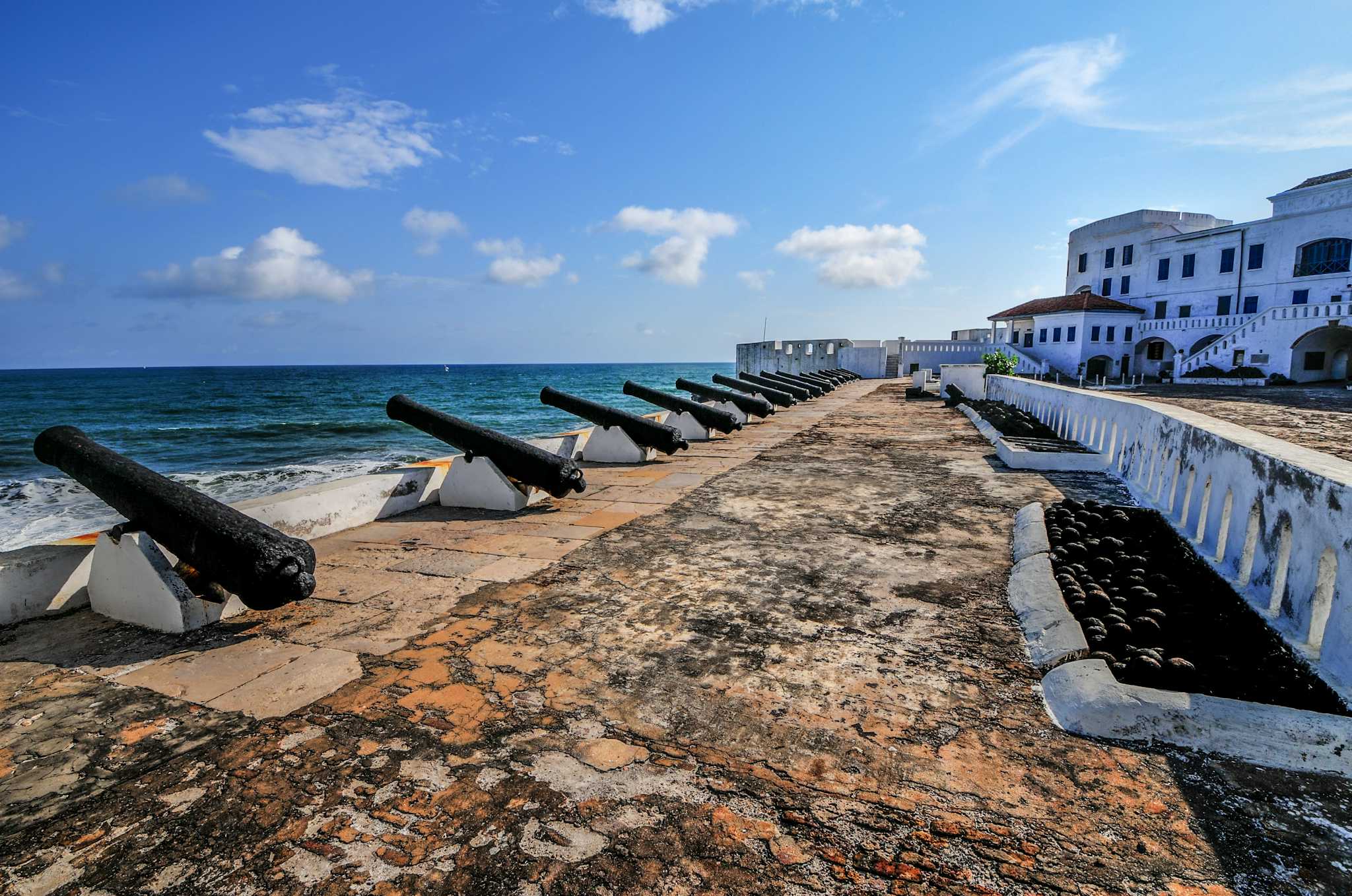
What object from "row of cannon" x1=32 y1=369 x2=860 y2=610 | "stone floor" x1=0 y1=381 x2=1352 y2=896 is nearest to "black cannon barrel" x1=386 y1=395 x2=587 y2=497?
"stone floor" x1=0 y1=381 x2=1352 y2=896

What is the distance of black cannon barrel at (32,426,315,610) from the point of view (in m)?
3.29

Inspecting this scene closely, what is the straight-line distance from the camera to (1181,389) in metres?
27.7

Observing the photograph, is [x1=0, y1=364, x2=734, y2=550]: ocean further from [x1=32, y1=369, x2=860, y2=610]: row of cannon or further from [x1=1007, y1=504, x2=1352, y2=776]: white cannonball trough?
[x1=1007, y1=504, x2=1352, y2=776]: white cannonball trough

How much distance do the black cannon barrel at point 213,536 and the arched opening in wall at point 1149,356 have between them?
47.6 m

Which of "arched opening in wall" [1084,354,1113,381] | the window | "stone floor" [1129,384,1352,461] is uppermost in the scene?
the window

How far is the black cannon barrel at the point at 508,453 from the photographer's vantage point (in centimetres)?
605

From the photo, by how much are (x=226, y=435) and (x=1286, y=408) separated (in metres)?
37.1

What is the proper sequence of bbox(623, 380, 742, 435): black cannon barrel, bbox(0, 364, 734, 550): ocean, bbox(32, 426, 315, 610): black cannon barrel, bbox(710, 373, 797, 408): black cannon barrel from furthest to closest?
bbox(710, 373, 797, 408): black cannon barrel < bbox(0, 364, 734, 550): ocean < bbox(623, 380, 742, 435): black cannon barrel < bbox(32, 426, 315, 610): black cannon barrel

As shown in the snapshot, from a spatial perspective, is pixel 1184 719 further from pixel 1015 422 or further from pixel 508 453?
pixel 1015 422

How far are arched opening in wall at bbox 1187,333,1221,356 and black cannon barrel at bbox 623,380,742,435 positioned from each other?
3657 cm

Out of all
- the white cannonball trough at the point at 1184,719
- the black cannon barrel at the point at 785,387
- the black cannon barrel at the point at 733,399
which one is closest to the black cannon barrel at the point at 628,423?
the black cannon barrel at the point at 733,399

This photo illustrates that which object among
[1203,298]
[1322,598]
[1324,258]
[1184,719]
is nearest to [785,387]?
[1322,598]

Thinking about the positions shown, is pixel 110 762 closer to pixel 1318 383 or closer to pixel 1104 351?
pixel 1318 383

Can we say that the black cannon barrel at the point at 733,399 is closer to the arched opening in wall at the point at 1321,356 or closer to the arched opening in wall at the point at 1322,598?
the arched opening in wall at the point at 1322,598
